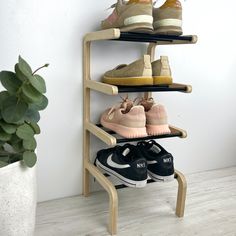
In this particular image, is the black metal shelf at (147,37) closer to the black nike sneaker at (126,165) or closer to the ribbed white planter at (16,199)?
the black nike sneaker at (126,165)

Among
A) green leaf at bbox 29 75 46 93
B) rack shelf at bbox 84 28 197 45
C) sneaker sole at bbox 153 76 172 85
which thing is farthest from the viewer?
sneaker sole at bbox 153 76 172 85

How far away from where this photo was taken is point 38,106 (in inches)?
33.1

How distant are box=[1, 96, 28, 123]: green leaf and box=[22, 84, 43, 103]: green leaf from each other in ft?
0.09

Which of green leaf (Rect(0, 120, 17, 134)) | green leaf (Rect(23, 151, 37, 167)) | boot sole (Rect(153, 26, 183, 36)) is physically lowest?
green leaf (Rect(23, 151, 37, 167))

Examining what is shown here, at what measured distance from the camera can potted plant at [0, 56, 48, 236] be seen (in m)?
0.74

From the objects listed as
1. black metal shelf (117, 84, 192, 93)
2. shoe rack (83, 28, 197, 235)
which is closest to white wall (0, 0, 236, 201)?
shoe rack (83, 28, 197, 235)

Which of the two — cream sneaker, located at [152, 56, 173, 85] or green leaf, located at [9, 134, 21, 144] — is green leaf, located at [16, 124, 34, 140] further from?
cream sneaker, located at [152, 56, 173, 85]

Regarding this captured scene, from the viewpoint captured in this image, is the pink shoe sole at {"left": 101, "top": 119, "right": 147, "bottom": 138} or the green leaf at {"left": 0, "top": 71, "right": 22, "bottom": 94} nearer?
the green leaf at {"left": 0, "top": 71, "right": 22, "bottom": 94}

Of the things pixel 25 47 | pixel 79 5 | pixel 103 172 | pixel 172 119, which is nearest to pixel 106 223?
pixel 103 172

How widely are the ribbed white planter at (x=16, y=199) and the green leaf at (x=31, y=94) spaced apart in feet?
0.60

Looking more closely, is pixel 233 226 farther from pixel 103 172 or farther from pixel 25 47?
pixel 25 47

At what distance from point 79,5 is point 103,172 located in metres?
0.69

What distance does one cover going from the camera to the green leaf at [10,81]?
75cm

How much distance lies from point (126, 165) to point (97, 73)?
421 mm
